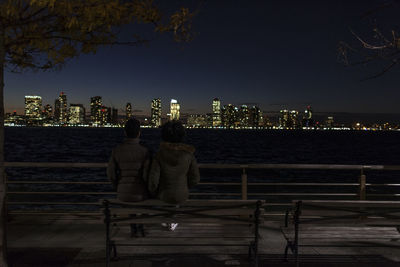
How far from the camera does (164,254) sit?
185 inches

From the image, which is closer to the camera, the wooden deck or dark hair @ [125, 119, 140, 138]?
dark hair @ [125, 119, 140, 138]

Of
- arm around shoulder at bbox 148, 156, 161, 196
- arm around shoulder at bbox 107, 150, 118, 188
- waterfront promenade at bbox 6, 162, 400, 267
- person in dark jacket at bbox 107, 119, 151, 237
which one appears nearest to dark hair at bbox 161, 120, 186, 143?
arm around shoulder at bbox 148, 156, 161, 196

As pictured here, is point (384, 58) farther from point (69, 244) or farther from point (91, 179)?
point (91, 179)

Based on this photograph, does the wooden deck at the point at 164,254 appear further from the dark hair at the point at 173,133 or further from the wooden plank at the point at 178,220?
the dark hair at the point at 173,133

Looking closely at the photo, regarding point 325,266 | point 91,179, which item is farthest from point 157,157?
point 91,179

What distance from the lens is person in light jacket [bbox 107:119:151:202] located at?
13.6ft

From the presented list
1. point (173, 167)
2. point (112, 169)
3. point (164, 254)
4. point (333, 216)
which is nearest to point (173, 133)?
point (173, 167)

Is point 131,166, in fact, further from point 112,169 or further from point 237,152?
point 237,152

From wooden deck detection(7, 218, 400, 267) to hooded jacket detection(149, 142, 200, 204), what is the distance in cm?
88

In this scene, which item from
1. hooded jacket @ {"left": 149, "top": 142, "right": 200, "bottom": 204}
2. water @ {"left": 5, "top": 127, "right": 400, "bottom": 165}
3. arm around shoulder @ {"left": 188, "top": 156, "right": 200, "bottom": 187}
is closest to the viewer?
hooded jacket @ {"left": 149, "top": 142, "right": 200, "bottom": 204}

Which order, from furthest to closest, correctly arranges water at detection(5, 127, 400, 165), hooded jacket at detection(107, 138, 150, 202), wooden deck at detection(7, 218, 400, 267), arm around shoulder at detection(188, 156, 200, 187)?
water at detection(5, 127, 400, 165) < wooden deck at detection(7, 218, 400, 267) < hooded jacket at detection(107, 138, 150, 202) < arm around shoulder at detection(188, 156, 200, 187)

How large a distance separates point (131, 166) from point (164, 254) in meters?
1.49

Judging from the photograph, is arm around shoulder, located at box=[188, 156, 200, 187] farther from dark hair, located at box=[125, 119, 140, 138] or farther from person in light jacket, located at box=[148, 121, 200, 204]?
dark hair, located at box=[125, 119, 140, 138]

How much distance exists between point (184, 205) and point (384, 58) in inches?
135
